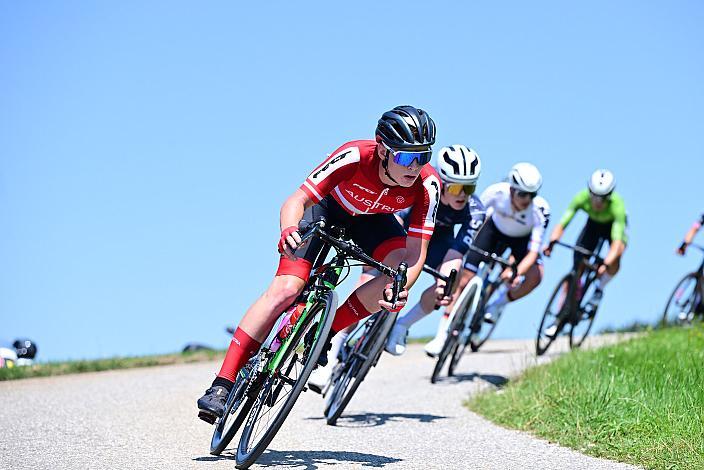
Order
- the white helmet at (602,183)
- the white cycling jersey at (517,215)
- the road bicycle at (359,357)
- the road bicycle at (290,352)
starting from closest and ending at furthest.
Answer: the road bicycle at (290,352)
the road bicycle at (359,357)
the white cycling jersey at (517,215)
the white helmet at (602,183)

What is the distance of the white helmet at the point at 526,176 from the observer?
12820 millimetres

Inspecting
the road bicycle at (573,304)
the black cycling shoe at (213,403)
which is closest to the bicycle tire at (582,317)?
the road bicycle at (573,304)

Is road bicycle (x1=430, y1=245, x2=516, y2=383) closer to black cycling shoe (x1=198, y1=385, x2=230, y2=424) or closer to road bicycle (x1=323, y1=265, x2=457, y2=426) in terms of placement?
road bicycle (x1=323, y1=265, x2=457, y2=426)

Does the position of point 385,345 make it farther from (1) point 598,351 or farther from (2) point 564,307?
(2) point 564,307

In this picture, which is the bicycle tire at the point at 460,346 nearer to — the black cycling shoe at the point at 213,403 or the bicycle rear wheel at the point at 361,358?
the bicycle rear wheel at the point at 361,358

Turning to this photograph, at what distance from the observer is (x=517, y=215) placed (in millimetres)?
13438

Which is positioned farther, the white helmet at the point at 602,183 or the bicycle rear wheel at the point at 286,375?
the white helmet at the point at 602,183

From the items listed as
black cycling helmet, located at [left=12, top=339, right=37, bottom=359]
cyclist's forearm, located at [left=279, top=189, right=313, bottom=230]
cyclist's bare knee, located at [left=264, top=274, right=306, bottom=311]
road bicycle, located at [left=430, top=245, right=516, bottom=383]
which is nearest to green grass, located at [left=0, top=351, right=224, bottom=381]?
black cycling helmet, located at [left=12, top=339, right=37, bottom=359]

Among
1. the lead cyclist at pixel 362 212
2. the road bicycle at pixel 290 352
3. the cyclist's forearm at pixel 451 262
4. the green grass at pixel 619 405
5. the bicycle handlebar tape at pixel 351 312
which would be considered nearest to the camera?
the road bicycle at pixel 290 352

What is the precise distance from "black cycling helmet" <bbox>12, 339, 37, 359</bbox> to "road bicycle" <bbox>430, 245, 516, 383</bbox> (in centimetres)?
504

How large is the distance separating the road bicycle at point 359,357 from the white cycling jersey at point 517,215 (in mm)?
3687

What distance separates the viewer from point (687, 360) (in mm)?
10070

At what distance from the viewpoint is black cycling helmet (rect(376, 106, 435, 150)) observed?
7035 millimetres

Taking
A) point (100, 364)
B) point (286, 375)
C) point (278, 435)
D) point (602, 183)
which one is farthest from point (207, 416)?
point (602, 183)
